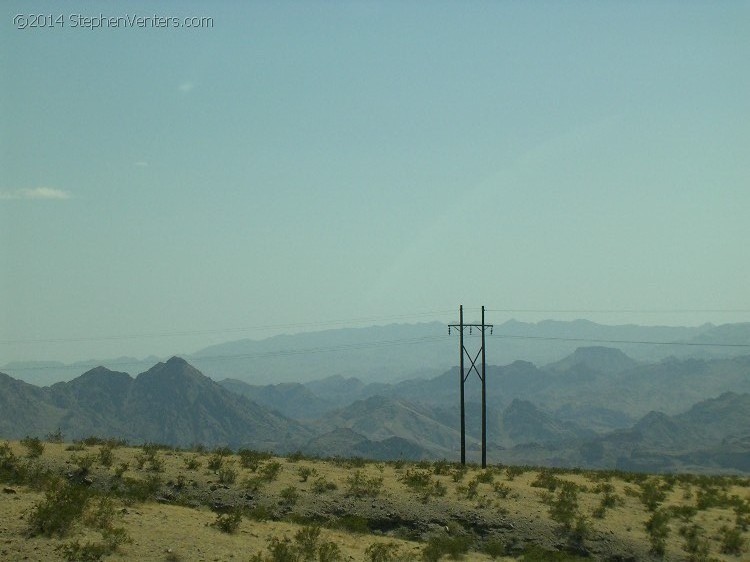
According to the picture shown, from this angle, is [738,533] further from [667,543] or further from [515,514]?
[515,514]

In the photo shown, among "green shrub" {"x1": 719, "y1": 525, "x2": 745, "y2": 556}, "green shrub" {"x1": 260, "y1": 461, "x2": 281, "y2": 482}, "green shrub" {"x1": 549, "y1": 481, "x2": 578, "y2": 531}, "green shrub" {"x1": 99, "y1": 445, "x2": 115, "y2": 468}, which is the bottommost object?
"green shrub" {"x1": 719, "y1": 525, "x2": 745, "y2": 556}

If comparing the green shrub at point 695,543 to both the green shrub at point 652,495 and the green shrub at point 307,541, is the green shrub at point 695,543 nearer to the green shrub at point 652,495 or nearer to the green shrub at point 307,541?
the green shrub at point 652,495

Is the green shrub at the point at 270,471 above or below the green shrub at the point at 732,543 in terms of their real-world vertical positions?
above

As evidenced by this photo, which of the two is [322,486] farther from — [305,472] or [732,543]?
[732,543]

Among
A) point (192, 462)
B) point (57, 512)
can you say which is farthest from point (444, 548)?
point (192, 462)

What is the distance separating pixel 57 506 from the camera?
20.6m

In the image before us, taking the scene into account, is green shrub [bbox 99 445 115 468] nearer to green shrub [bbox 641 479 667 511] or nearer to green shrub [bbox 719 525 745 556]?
green shrub [bbox 641 479 667 511]

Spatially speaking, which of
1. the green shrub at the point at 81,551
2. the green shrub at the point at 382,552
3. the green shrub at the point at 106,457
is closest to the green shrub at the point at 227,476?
the green shrub at the point at 106,457

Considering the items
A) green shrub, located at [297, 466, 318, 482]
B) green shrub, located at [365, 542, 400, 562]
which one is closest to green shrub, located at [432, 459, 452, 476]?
green shrub, located at [297, 466, 318, 482]

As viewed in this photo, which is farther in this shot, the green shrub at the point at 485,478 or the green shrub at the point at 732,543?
the green shrub at the point at 485,478

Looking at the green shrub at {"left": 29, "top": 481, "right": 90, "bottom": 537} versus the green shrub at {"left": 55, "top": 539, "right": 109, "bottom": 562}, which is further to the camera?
the green shrub at {"left": 29, "top": 481, "right": 90, "bottom": 537}

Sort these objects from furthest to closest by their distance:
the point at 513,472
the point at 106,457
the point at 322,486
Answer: the point at 513,472, the point at 106,457, the point at 322,486

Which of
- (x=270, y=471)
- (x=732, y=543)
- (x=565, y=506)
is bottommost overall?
(x=732, y=543)

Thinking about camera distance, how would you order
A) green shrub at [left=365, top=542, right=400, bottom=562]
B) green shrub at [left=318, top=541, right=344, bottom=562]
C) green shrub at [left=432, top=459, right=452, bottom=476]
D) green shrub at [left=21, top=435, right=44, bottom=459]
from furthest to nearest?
green shrub at [left=432, top=459, right=452, bottom=476], green shrub at [left=21, top=435, right=44, bottom=459], green shrub at [left=365, top=542, right=400, bottom=562], green shrub at [left=318, top=541, right=344, bottom=562]
